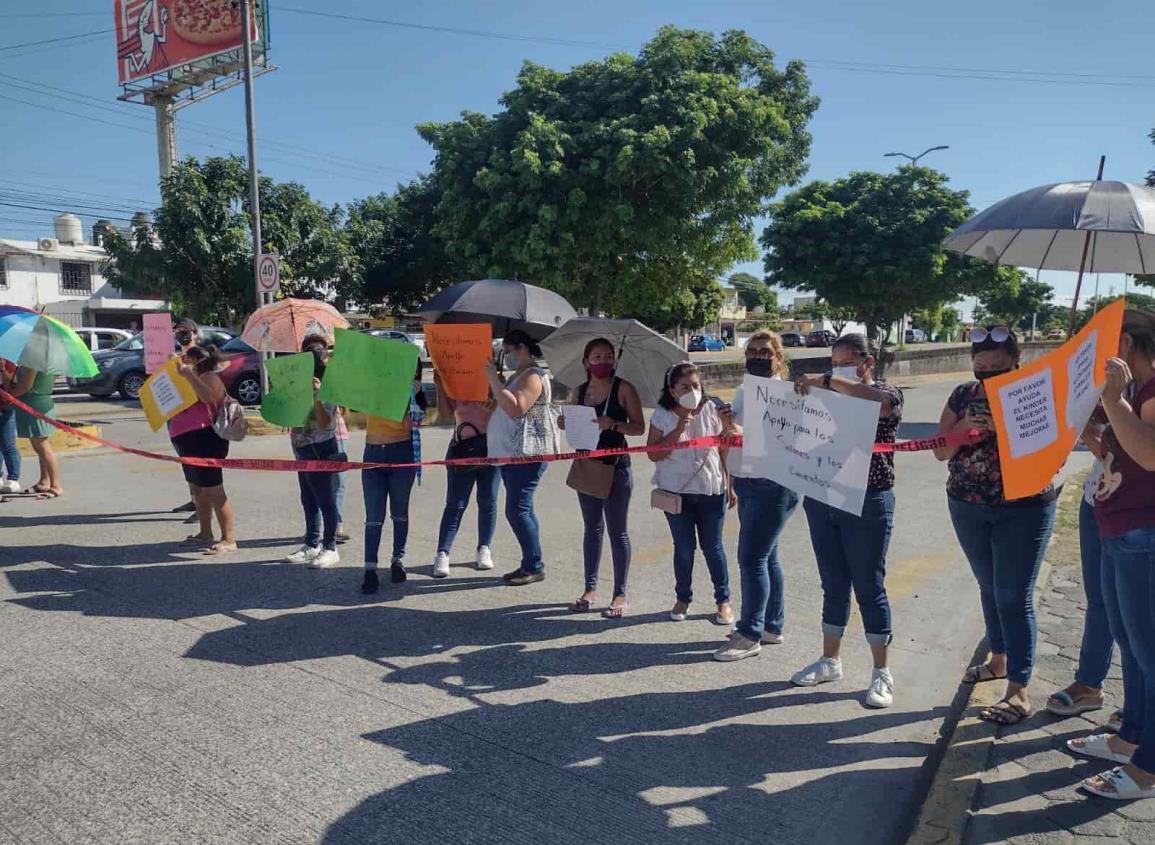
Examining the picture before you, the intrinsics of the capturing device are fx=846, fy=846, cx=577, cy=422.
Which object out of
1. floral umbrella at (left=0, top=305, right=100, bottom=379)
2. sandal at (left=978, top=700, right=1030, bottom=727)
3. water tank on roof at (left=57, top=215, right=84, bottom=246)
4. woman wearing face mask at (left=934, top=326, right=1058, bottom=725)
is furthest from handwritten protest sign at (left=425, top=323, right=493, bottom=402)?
water tank on roof at (left=57, top=215, right=84, bottom=246)

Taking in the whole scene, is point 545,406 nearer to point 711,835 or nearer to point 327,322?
point 327,322

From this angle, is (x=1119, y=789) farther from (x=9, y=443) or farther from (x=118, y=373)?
(x=118, y=373)

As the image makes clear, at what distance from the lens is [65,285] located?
4159cm

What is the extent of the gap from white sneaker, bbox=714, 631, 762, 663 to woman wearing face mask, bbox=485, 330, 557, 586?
5.76ft

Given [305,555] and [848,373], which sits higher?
[848,373]

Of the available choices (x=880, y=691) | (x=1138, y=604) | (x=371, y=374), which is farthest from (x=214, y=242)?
(x=1138, y=604)

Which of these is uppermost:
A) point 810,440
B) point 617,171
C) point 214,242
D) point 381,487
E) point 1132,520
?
point 617,171

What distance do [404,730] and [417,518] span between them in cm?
444

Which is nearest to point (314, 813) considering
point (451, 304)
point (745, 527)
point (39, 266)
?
point (745, 527)

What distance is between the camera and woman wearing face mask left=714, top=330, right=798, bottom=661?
4602 millimetres

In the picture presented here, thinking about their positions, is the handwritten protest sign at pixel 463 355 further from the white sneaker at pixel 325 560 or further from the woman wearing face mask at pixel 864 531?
the woman wearing face mask at pixel 864 531

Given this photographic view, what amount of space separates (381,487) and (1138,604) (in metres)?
4.35

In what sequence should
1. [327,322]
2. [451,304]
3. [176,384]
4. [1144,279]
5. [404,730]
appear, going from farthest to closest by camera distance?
1. [1144,279]
2. [327,322]
3. [176,384]
4. [451,304]
5. [404,730]

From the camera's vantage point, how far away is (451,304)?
5.94 meters
